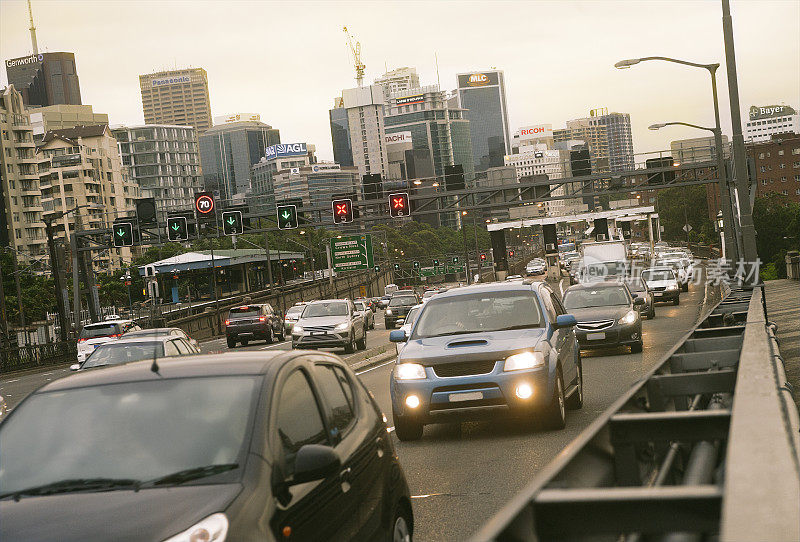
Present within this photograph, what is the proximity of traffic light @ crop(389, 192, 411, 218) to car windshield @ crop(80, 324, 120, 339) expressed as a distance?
18.3m

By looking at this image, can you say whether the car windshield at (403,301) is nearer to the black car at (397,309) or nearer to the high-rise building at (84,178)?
the black car at (397,309)

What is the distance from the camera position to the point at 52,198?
15450 centimetres

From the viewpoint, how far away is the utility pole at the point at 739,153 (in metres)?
Answer: 25.1

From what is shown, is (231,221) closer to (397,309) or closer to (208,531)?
(397,309)

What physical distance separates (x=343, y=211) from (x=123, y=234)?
11.1 meters

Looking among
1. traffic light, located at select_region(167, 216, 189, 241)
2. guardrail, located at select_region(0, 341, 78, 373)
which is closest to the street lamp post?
traffic light, located at select_region(167, 216, 189, 241)

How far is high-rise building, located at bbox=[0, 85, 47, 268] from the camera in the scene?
140 metres

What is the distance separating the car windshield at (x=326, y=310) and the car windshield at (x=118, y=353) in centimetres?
1419

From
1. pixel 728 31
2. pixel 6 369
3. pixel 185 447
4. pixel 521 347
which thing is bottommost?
pixel 6 369

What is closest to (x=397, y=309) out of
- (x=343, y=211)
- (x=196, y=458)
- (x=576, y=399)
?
(x=343, y=211)

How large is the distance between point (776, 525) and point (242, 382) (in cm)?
307

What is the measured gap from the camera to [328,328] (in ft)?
107

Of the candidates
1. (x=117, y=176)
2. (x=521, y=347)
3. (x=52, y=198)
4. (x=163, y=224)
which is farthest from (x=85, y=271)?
(x=117, y=176)

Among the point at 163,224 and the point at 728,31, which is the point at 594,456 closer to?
the point at 728,31
